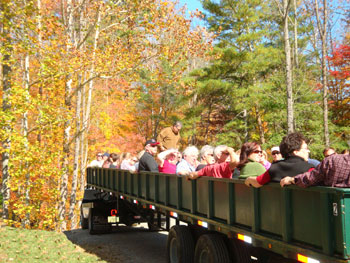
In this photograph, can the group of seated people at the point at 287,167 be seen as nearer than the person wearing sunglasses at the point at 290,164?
Yes

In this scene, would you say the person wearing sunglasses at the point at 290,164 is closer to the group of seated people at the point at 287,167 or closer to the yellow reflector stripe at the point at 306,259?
the group of seated people at the point at 287,167

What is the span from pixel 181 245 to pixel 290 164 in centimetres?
262

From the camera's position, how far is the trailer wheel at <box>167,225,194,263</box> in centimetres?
608

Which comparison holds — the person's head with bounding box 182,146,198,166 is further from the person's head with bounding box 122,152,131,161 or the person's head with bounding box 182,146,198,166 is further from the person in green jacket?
the person's head with bounding box 122,152,131,161

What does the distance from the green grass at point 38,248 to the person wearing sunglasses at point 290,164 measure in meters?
5.35

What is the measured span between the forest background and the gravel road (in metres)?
3.31

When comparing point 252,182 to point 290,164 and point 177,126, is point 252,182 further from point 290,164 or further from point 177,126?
point 177,126

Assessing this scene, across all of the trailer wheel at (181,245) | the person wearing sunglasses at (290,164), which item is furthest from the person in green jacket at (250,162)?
the trailer wheel at (181,245)

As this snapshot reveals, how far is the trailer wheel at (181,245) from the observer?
6082mm

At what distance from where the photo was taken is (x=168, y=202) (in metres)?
7.12

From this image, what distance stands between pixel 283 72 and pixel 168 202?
1760 centimetres

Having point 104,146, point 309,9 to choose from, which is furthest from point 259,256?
point 104,146

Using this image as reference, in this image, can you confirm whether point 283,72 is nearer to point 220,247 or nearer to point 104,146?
point 104,146

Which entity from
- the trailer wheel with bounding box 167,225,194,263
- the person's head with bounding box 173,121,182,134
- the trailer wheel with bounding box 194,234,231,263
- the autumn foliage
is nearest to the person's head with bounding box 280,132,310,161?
the trailer wheel with bounding box 194,234,231,263
